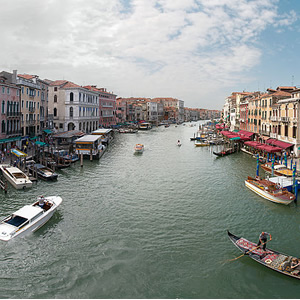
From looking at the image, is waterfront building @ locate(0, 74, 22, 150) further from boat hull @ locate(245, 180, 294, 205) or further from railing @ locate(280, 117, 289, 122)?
railing @ locate(280, 117, 289, 122)

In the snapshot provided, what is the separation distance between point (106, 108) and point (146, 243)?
6983 cm

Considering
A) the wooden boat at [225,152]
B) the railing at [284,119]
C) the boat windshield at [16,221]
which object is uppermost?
the railing at [284,119]

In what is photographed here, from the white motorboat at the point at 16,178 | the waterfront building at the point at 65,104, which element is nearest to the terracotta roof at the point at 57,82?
the waterfront building at the point at 65,104

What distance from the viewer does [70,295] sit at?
31.8 ft

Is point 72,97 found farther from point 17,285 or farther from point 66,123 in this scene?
point 17,285

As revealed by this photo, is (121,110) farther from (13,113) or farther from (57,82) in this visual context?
(13,113)

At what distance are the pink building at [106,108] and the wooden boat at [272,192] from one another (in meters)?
58.3

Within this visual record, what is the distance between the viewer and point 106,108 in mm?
80125

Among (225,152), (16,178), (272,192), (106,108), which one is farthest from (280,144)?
(106,108)

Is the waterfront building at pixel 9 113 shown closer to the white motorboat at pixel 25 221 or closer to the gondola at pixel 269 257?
the white motorboat at pixel 25 221

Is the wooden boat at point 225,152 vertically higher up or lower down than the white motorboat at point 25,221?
higher up

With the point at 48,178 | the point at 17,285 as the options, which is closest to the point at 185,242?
the point at 17,285

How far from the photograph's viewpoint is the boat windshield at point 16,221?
1342 centimetres

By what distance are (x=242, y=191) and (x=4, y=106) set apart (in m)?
24.6
